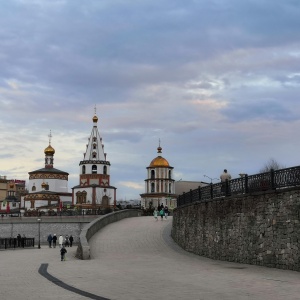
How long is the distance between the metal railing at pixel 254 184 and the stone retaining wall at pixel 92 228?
629 cm

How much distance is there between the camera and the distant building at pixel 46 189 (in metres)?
105

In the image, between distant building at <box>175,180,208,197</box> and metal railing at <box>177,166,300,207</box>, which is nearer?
metal railing at <box>177,166,300,207</box>

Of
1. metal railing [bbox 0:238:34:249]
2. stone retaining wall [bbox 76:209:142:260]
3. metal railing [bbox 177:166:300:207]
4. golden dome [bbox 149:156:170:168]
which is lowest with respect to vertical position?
metal railing [bbox 0:238:34:249]

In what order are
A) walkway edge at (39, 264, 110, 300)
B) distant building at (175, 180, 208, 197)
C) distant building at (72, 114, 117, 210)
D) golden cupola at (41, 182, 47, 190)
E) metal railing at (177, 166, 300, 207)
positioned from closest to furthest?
walkway edge at (39, 264, 110, 300)
metal railing at (177, 166, 300, 207)
distant building at (72, 114, 117, 210)
golden cupola at (41, 182, 47, 190)
distant building at (175, 180, 208, 197)

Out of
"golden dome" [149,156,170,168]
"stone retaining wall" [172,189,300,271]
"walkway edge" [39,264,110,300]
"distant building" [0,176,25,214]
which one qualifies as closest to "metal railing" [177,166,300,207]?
"stone retaining wall" [172,189,300,271]

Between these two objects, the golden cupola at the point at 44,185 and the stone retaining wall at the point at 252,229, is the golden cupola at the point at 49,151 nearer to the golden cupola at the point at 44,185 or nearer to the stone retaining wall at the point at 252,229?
the golden cupola at the point at 44,185

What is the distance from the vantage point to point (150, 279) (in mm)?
15383

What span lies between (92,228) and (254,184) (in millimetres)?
15683

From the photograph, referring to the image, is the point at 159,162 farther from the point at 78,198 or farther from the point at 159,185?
the point at 78,198

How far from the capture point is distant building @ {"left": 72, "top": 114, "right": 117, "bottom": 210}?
99.3m

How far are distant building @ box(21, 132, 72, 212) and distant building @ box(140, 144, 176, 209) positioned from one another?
18.4m

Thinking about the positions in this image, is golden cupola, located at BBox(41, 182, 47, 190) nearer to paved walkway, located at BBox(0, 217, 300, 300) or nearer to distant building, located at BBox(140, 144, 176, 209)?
distant building, located at BBox(140, 144, 176, 209)

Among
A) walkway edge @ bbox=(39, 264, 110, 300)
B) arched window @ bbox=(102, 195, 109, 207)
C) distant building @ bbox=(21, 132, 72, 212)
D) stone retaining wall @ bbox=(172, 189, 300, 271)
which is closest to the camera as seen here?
walkway edge @ bbox=(39, 264, 110, 300)

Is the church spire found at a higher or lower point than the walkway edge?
higher
